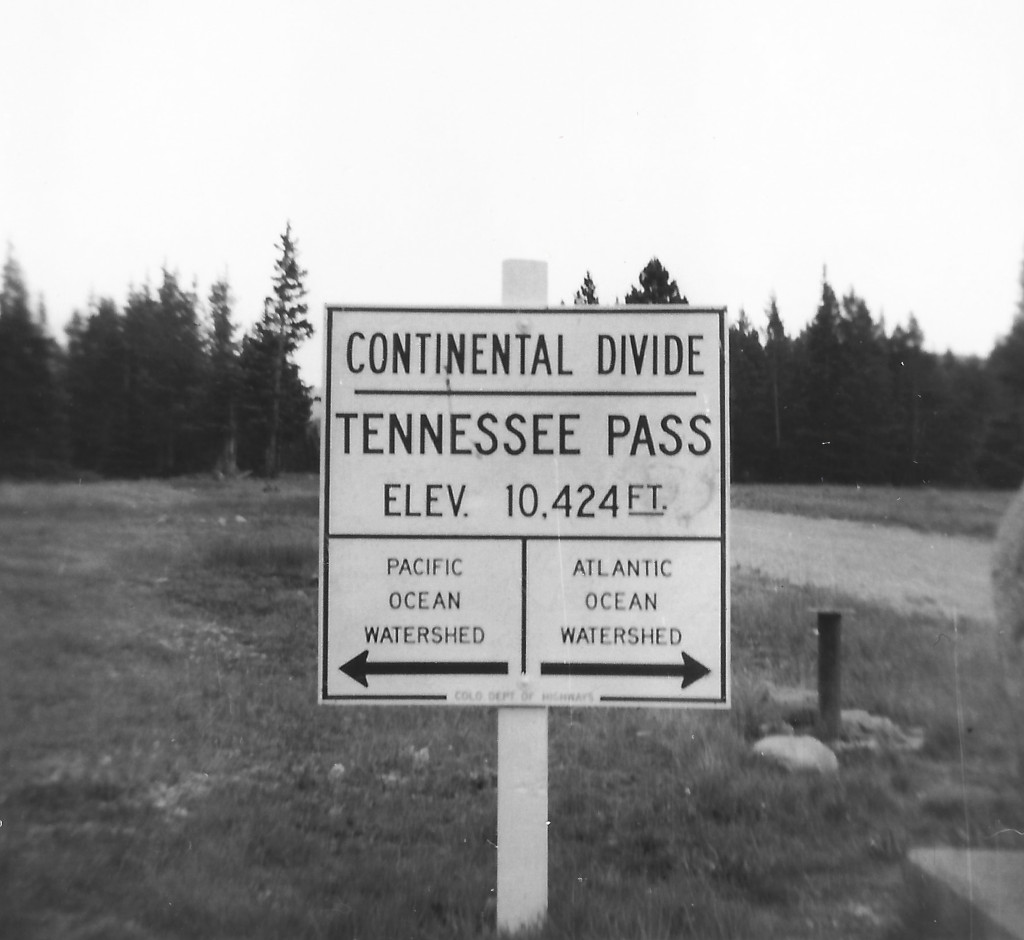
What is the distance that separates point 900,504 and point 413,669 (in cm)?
173

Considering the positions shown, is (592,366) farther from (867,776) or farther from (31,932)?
(31,932)

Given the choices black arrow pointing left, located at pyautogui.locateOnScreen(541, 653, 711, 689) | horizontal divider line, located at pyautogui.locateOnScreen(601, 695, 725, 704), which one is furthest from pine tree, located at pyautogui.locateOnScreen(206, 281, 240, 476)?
horizontal divider line, located at pyautogui.locateOnScreen(601, 695, 725, 704)

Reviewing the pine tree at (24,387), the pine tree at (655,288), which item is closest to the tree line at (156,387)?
the pine tree at (24,387)

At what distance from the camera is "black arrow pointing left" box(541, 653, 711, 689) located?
8.19 ft

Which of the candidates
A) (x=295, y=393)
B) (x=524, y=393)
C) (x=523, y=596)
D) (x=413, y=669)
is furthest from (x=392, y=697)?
(x=295, y=393)

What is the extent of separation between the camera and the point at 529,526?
2504mm

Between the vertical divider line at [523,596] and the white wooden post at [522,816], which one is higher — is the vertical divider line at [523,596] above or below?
above

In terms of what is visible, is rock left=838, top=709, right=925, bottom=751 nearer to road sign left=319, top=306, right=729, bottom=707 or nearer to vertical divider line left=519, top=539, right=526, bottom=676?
road sign left=319, top=306, right=729, bottom=707

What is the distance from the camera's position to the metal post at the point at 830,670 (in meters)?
2.93

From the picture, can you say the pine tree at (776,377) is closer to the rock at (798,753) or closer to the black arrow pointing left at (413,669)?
the rock at (798,753)

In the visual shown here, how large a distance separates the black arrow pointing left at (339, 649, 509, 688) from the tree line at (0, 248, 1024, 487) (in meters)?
0.81

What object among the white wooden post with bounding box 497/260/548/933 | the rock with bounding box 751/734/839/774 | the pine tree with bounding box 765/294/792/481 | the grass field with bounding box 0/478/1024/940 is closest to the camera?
the white wooden post with bounding box 497/260/548/933

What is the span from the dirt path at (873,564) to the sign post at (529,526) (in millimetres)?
569

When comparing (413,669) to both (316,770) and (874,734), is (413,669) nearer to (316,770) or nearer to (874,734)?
(316,770)
